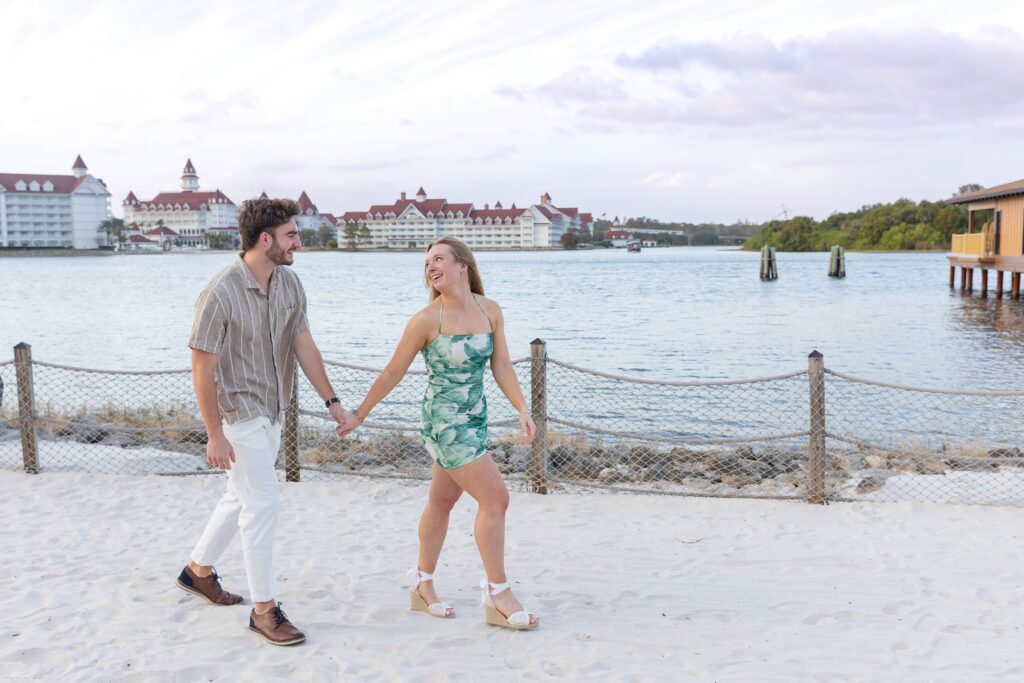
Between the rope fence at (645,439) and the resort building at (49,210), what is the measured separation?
159 meters

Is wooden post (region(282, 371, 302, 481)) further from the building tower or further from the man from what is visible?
the building tower

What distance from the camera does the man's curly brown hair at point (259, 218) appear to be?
397 centimetres

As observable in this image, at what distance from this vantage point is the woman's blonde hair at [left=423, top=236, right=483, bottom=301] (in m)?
4.12

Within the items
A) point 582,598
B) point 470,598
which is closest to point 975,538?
point 582,598

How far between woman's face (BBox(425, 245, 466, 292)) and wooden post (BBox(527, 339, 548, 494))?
292cm

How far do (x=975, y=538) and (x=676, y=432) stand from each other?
7.31m

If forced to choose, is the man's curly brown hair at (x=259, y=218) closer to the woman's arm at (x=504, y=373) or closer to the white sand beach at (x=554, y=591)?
the woman's arm at (x=504, y=373)

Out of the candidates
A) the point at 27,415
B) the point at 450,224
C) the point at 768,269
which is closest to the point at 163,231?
the point at 450,224

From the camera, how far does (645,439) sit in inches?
290

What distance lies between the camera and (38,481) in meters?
7.31

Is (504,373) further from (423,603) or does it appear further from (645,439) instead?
(645,439)

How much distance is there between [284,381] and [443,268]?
0.91m

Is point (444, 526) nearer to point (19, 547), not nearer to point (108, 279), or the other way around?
point (19, 547)

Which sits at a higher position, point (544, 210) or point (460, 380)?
point (544, 210)
